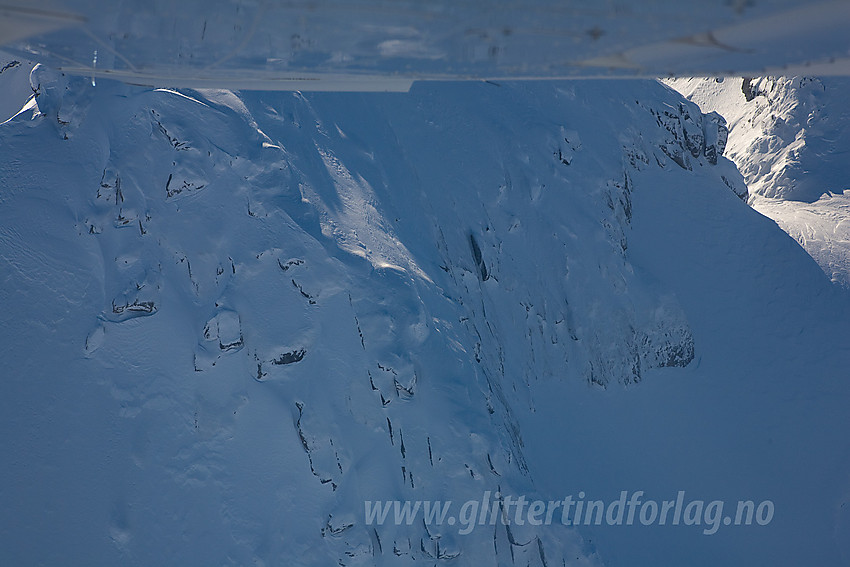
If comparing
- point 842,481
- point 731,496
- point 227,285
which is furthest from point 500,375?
point 842,481

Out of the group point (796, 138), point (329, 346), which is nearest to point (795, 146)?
point (796, 138)

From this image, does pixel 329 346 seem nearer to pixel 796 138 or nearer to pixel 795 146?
pixel 795 146

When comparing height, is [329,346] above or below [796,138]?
below

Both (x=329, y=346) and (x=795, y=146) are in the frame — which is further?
(x=795, y=146)

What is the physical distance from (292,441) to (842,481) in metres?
13.9

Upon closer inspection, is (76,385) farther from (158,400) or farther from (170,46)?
(170,46)

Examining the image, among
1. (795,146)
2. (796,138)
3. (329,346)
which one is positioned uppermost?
(796,138)

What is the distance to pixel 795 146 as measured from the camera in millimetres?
22531

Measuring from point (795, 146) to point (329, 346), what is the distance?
67.1 feet

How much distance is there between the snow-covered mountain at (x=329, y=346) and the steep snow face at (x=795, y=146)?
9.40 m

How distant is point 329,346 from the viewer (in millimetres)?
10242

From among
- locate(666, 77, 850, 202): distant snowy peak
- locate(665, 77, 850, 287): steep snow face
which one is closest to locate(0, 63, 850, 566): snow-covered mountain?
locate(665, 77, 850, 287): steep snow face

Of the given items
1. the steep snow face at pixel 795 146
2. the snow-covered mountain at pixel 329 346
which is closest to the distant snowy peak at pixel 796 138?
the steep snow face at pixel 795 146

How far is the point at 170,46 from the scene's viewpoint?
682 cm
